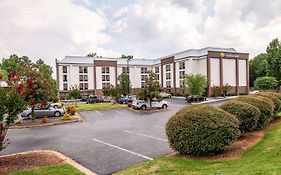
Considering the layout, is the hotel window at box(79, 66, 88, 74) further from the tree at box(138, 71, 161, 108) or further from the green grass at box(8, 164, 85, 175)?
the green grass at box(8, 164, 85, 175)

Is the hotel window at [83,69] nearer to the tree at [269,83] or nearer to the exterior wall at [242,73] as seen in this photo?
the exterior wall at [242,73]

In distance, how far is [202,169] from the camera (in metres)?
7.27

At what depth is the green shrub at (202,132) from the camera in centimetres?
874

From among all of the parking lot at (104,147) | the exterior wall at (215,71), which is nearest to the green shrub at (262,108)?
the parking lot at (104,147)

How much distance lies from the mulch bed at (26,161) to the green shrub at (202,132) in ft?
14.5

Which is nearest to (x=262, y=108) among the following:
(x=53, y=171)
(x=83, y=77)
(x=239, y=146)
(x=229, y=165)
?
(x=239, y=146)

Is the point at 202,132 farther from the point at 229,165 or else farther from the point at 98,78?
the point at 98,78

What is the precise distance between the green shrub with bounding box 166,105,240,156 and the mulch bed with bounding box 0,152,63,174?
4424 millimetres

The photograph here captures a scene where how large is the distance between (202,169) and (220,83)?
50.4m

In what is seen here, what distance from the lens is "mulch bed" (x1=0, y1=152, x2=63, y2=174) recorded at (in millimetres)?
8766

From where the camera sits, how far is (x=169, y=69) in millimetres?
64688

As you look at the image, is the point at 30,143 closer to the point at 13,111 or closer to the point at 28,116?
the point at 13,111

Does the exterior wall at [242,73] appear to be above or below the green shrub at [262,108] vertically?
above

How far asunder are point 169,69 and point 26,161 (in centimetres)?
5672
